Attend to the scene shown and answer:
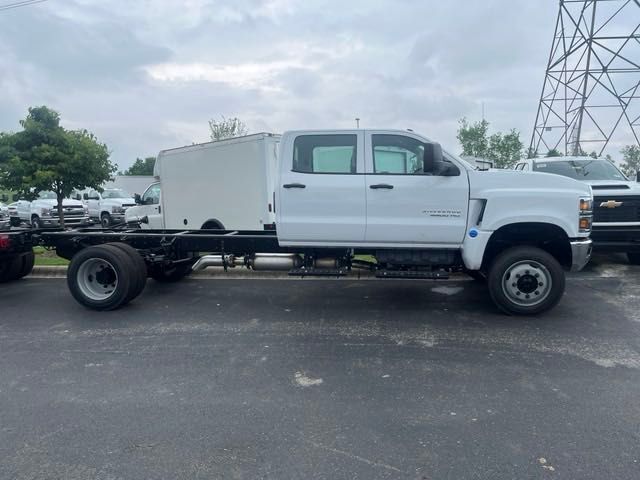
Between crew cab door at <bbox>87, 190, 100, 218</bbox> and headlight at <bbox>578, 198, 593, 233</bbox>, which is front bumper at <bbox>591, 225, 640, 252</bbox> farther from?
crew cab door at <bbox>87, 190, 100, 218</bbox>

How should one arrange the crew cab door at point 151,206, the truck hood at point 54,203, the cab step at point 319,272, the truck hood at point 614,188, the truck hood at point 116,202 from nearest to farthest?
the cab step at point 319,272 < the truck hood at point 614,188 < the crew cab door at point 151,206 < the truck hood at point 54,203 < the truck hood at point 116,202

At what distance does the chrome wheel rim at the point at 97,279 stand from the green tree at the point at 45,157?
627 cm

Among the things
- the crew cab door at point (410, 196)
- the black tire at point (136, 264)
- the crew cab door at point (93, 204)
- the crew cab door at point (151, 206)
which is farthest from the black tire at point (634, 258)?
the crew cab door at point (93, 204)

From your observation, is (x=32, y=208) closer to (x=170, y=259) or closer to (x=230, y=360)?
(x=170, y=259)

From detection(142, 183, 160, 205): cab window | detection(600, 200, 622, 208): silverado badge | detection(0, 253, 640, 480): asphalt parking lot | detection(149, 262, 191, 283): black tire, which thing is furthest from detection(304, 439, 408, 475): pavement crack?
detection(142, 183, 160, 205): cab window

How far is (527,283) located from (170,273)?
5.62 meters

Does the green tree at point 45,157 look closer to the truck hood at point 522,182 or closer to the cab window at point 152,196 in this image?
the cab window at point 152,196

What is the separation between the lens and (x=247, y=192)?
1046 centimetres

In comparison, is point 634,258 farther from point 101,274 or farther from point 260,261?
point 101,274

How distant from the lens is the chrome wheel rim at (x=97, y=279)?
640 centimetres

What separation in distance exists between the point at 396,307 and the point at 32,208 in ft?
73.8

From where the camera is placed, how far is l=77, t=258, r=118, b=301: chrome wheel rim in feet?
21.0

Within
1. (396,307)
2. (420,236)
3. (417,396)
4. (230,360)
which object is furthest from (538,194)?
(230,360)

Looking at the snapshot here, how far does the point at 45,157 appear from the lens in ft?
39.9
